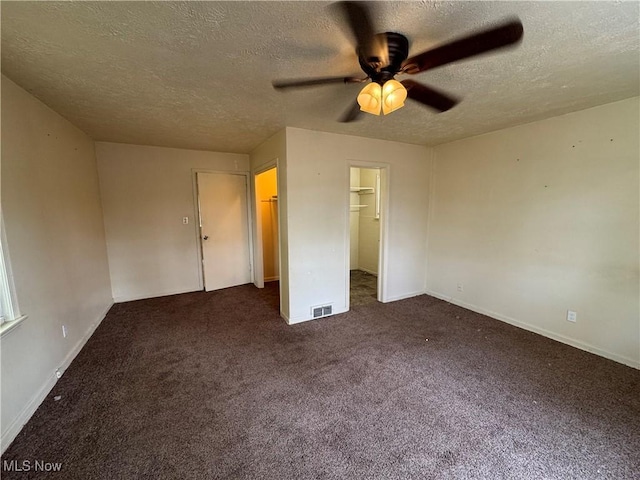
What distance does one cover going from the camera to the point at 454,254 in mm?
3869

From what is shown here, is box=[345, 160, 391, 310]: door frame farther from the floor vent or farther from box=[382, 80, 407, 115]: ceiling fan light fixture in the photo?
box=[382, 80, 407, 115]: ceiling fan light fixture

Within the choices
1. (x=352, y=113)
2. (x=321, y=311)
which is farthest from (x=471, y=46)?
(x=321, y=311)

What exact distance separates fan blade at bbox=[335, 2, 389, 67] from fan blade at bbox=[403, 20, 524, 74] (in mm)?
197

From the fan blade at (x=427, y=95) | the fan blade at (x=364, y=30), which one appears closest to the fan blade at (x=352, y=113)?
the fan blade at (x=427, y=95)

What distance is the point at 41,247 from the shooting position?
2.11 meters

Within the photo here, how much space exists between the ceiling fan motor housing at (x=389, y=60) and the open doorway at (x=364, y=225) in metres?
3.71

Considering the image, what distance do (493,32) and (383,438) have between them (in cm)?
222

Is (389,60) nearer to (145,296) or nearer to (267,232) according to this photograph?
(267,232)

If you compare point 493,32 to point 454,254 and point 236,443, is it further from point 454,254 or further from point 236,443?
point 454,254

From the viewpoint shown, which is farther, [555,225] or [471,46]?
[555,225]

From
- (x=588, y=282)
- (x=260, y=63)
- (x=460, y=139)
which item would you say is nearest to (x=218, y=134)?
(x=260, y=63)
